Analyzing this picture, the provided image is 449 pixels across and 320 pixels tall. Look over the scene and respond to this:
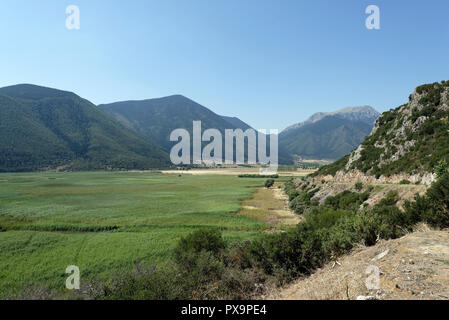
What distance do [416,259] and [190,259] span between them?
36.4 ft

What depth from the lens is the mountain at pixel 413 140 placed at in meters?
39.0

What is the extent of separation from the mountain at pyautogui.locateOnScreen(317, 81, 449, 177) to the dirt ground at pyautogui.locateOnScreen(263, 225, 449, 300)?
31.3m

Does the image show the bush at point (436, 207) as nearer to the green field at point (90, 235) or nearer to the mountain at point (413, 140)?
the green field at point (90, 235)

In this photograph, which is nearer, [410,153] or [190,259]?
[190,259]

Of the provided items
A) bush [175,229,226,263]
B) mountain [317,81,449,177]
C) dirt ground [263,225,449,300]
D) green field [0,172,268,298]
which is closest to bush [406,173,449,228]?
dirt ground [263,225,449,300]

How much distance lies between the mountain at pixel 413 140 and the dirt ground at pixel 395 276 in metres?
31.3

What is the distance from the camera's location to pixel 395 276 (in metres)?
7.59

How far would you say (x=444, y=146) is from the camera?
1479 inches

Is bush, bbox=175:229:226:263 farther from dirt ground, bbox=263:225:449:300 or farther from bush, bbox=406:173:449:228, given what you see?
bush, bbox=406:173:449:228

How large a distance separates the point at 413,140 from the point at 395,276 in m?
50.3

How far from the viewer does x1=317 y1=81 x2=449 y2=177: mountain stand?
39025 mm


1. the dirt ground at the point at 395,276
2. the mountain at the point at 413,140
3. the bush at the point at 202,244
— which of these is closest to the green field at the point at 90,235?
the bush at the point at 202,244

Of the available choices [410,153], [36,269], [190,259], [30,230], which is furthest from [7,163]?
[410,153]
